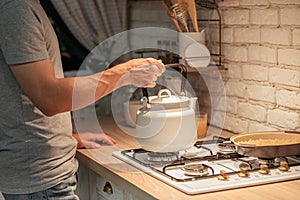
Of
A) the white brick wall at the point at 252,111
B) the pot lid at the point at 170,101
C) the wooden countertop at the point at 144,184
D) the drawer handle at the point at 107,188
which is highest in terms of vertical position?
the pot lid at the point at 170,101

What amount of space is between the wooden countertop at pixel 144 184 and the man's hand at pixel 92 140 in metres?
0.03

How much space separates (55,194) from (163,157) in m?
0.41

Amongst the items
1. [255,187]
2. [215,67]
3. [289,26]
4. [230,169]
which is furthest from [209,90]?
[255,187]

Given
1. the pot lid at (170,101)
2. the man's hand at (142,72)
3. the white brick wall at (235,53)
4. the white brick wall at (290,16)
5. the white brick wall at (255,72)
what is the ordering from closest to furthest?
1. the man's hand at (142,72)
2. the pot lid at (170,101)
3. the white brick wall at (290,16)
4. the white brick wall at (255,72)
5. the white brick wall at (235,53)

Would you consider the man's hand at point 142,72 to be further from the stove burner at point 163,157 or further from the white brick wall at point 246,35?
the white brick wall at point 246,35

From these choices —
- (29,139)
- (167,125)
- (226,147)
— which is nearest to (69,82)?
(29,139)

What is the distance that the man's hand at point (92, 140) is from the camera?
2408 millimetres

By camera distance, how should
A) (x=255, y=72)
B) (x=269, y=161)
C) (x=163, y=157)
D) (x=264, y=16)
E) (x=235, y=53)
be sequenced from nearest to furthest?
1. (x=269, y=161)
2. (x=163, y=157)
3. (x=264, y=16)
4. (x=255, y=72)
5. (x=235, y=53)

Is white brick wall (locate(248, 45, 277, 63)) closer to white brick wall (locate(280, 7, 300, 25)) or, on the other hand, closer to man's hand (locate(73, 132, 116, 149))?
white brick wall (locate(280, 7, 300, 25))

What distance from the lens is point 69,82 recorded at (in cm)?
183

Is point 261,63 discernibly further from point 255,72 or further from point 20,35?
point 20,35

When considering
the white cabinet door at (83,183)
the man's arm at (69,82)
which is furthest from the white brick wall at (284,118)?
the white cabinet door at (83,183)

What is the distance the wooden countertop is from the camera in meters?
1.72

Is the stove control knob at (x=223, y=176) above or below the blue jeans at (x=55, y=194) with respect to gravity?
above
